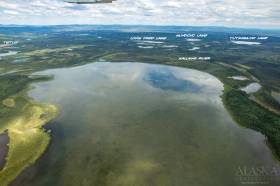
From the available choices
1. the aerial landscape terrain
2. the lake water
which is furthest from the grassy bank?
the lake water

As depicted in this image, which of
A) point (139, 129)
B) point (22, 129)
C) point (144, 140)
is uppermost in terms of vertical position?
point (139, 129)

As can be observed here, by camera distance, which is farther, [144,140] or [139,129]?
[139,129]

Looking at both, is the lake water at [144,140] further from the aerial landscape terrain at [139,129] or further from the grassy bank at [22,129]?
the grassy bank at [22,129]

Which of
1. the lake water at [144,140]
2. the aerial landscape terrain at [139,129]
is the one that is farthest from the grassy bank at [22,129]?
the lake water at [144,140]

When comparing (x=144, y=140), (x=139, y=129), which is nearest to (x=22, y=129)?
(x=139, y=129)

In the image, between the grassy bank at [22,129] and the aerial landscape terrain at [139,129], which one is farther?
the grassy bank at [22,129]

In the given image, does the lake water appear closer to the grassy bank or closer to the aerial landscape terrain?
the aerial landscape terrain

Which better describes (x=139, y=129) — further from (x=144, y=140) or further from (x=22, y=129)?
(x=22, y=129)

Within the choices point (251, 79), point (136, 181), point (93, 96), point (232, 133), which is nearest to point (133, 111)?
point (93, 96)

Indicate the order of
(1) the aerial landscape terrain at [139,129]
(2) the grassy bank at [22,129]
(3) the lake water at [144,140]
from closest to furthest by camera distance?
(3) the lake water at [144,140], (1) the aerial landscape terrain at [139,129], (2) the grassy bank at [22,129]

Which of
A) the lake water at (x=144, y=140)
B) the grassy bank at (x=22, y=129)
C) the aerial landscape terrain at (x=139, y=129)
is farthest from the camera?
the grassy bank at (x=22, y=129)
